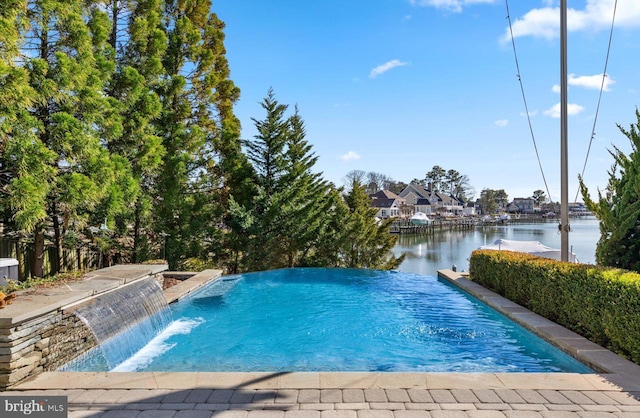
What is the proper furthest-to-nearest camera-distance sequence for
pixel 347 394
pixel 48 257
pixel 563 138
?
1. pixel 48 257
2. pixel 563 138
3. pixel 347 394

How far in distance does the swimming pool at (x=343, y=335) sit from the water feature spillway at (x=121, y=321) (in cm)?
15

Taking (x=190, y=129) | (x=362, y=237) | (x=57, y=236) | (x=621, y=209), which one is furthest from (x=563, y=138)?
(x=57, y=236)

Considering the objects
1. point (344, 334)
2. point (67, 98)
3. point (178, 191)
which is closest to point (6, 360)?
point (344, 334)

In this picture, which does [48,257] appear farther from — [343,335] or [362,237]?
[362,237]

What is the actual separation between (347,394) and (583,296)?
3621mm

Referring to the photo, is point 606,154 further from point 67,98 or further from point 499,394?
point 67,98

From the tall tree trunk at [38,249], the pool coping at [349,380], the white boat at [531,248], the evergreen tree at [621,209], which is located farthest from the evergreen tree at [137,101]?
the white boat at [531,248]

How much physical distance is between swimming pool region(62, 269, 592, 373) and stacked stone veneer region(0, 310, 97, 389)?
411 millimetres

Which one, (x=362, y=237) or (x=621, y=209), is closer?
(x=621, y=209)

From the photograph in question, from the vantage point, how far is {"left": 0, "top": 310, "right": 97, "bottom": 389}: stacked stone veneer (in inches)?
133

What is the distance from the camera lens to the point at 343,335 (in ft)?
19.9

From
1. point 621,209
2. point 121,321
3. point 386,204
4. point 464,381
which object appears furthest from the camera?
point 386,204

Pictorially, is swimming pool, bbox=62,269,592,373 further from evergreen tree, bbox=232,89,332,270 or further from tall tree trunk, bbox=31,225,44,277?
evergreen tree, bbox=232,89,332,270

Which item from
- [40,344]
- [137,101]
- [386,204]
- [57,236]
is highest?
[137,101]
